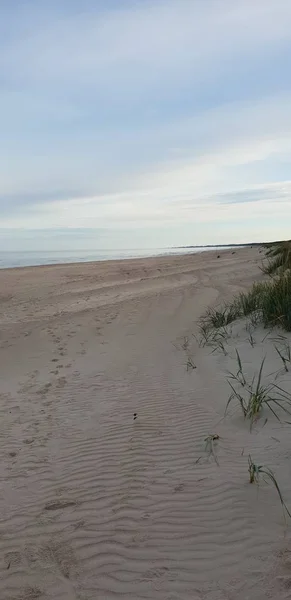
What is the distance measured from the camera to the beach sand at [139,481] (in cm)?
220

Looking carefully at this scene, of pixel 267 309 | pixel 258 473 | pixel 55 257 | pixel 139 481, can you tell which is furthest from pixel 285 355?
pixel 55 257

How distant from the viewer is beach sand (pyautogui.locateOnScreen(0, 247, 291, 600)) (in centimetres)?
220

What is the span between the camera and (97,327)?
9305 millimetres

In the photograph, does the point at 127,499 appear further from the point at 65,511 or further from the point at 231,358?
the point at 231,358

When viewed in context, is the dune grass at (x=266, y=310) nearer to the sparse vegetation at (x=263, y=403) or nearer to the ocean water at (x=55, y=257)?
the sparse vegetation at (x=263, y=403)

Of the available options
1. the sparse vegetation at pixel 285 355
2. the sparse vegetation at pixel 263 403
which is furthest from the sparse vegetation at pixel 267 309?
the sparse vegetation at pixel 263 403

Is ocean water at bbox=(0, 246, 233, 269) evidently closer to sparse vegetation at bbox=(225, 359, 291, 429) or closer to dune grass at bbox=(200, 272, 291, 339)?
dune grass at bbox=(200, 272, 291, 339)

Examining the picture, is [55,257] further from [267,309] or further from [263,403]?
[263,403]

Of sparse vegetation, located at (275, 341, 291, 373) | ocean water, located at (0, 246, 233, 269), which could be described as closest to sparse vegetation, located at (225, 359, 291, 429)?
sparse vegetation, located at (275, 341, 291, 373)

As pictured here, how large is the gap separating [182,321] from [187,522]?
6.63 m

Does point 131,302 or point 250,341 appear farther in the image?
point 131,302

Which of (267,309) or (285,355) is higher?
(267,309)

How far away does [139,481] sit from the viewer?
3115 mm

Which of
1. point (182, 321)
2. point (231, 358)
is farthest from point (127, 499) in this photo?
point (182, 321)
